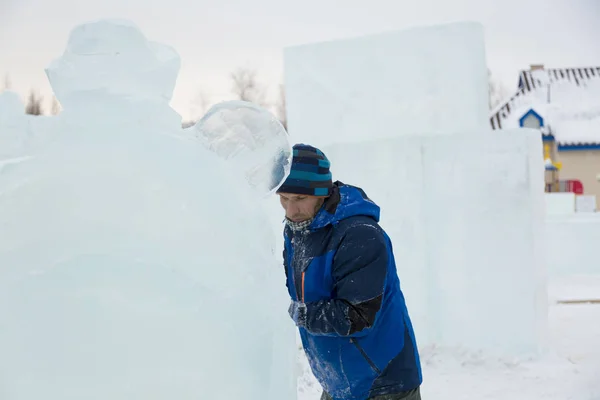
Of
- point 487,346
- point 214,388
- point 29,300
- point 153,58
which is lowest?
point 487,346

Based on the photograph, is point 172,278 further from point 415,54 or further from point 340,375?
point 415,54

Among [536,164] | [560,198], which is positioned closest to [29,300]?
[536,164]

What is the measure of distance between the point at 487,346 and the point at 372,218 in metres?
3.05

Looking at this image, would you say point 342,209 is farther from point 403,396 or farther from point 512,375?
point 512,375

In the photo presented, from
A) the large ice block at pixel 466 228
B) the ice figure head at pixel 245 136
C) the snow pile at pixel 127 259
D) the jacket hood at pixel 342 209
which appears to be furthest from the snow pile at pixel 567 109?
the snow pile at pixel 127 259

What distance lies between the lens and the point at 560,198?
10906 mm

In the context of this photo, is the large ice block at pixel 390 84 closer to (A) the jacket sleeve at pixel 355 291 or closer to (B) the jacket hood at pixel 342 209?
(B) the jacket hood at pixel 342 209

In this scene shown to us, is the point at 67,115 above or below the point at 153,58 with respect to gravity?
below

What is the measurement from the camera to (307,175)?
1892mm

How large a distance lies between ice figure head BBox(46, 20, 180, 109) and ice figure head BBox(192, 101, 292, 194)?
15 cm

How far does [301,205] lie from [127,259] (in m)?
0.91

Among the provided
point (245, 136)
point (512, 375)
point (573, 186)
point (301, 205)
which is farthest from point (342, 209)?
point (573, 186)

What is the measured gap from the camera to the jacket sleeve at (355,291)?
1.78m

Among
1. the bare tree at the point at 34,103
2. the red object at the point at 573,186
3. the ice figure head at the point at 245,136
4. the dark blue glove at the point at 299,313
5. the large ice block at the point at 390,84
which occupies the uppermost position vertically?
the bare tree at the point at 34,103
